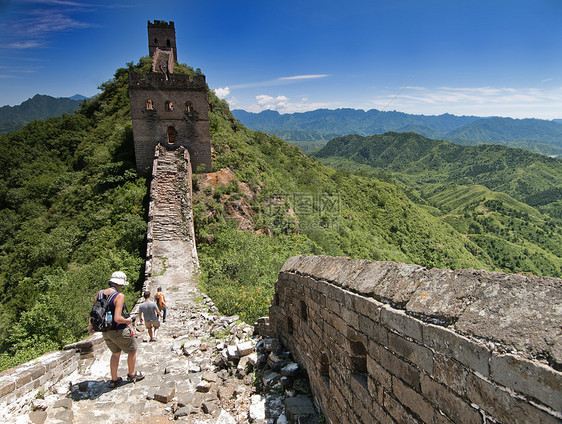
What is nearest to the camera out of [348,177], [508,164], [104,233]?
[104,233]

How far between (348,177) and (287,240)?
32.5 meters

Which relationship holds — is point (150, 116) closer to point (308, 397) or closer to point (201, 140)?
point (201, 140)

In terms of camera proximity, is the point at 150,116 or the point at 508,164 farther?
the point at 508,164

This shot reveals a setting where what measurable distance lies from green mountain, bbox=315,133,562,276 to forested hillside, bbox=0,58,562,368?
47793 mm

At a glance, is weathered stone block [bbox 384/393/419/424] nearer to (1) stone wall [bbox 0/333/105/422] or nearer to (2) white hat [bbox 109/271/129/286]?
(2) white hat [bbox 109/271/129/286]

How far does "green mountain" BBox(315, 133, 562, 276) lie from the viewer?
243ft

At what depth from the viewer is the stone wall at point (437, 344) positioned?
71.4 inches

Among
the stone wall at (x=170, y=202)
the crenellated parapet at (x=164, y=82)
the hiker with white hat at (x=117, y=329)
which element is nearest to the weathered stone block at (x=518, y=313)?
the hiker with white hat at (x=117, y=329)

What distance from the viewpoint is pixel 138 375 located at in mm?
5789

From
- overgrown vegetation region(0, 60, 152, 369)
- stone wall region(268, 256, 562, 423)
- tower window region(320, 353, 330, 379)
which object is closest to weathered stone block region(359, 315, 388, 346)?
stone wall region(268, 256, 562, 423)

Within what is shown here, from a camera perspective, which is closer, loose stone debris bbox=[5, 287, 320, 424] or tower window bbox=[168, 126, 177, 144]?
loose stone debris bbox=[5, 287, 320, 424]

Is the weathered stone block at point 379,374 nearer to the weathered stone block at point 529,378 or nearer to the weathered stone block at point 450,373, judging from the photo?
the weathered stone block at point 450,373

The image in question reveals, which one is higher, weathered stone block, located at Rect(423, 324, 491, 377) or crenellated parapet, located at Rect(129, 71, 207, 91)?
crenellated parapet, located at Rect(129, 71, 207, 91)

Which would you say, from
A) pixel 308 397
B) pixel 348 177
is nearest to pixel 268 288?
pixel 308 397
